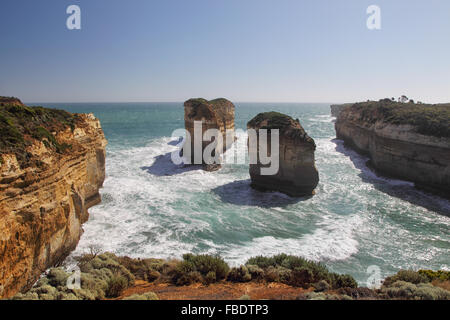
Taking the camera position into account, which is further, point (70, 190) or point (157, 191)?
point (157, 191)

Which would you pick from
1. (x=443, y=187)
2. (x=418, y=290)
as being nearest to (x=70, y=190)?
(x=418, y=290)

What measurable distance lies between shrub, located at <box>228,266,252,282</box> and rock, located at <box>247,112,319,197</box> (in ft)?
37.3

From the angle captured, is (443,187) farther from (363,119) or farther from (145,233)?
(145,233)

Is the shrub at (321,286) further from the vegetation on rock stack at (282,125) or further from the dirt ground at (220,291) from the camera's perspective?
the vegetation on rock stack at (282,125)

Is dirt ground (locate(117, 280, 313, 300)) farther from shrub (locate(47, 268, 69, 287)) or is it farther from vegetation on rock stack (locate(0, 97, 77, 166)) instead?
vegetation on rock stack (locate(0, 97, 77, 166))

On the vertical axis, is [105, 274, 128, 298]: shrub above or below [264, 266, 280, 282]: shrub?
above

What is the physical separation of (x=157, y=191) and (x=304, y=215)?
1051 centimetres

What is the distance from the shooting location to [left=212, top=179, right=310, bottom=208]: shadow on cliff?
17312 millimetres

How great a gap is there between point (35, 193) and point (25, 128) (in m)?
2.89

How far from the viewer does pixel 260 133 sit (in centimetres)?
1969

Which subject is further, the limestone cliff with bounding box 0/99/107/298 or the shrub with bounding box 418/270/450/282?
the shrub with bounding box 418/270/450/282

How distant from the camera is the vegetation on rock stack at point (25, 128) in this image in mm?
8336

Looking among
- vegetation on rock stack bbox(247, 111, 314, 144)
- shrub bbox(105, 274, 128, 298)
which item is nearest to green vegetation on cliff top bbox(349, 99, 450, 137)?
vegetation on rock stack bbox(247, 111, 314, 144)

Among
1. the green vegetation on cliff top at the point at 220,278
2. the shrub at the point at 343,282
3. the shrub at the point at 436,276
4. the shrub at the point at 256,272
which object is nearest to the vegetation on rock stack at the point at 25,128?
the green vegetation on cliff top at the point at 220,278
